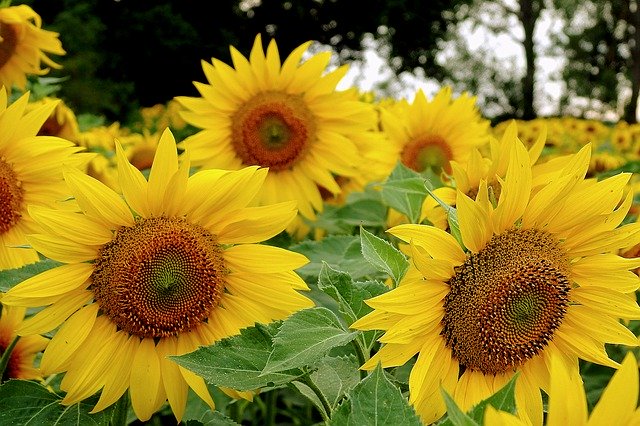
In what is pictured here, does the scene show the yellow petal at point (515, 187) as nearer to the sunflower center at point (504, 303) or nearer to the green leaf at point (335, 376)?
the sunflower center at point (504, 303)

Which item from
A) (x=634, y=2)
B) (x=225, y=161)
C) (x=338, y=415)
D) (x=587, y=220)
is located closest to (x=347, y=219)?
(x=225, y=161)

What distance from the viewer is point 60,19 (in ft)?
41.0

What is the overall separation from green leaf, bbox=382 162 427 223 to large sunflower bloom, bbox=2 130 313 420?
1.22ft

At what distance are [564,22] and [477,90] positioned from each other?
464cm

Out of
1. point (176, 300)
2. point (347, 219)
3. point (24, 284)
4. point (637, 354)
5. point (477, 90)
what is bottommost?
point (477, 90)

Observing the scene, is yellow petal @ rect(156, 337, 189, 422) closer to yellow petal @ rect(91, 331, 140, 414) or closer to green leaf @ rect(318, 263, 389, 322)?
yellow petal @ rect(91, 331, 140, 414)

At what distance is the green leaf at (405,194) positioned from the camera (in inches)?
66.2

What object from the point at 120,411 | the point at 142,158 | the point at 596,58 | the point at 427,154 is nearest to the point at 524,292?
the point at 120,411

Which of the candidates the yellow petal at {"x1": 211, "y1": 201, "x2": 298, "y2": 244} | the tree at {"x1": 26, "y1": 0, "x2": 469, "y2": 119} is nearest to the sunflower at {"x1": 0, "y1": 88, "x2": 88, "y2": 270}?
the yellow petal at {"x1": 211, "y1": 201, "x2": 298, "y2": 244}

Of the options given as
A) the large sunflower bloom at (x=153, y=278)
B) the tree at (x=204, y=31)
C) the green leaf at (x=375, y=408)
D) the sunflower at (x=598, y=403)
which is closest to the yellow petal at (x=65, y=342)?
the large sunflower bloom at (x=153, y=278)

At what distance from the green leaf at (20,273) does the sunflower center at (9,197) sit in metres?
0.31

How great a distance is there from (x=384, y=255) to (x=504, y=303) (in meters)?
0.21

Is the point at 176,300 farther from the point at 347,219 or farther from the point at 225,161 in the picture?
the point at 225,161

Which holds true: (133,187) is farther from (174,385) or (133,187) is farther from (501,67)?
(501,67)
